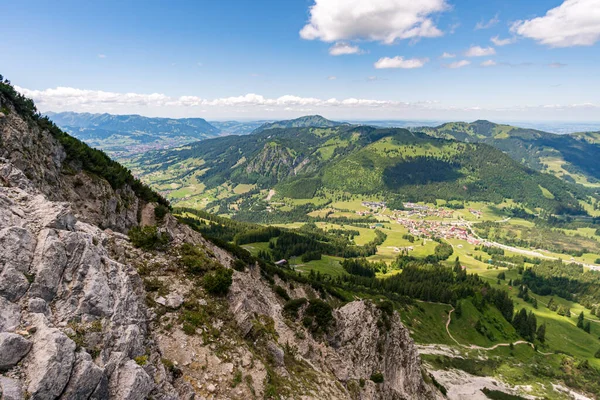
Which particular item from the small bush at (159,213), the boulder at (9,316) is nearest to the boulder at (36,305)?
the boulder at (9,316)

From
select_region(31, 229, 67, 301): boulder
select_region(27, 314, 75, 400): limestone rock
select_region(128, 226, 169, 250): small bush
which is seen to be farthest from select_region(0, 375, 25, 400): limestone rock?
select_region(128, 226, 169, 250): small bush

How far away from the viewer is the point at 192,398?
74.4 feet

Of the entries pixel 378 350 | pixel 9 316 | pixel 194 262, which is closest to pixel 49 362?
pixel 9 316

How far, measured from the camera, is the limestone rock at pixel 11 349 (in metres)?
14.2

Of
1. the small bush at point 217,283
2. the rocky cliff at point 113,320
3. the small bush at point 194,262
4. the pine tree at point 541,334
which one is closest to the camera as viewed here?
the rocky cliff at point 113,320

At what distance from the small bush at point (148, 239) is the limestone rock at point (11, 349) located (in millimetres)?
22698

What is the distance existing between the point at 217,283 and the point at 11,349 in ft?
70.9

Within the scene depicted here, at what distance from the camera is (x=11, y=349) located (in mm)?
14523

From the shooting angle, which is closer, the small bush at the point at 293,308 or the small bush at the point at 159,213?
the small bush at the point at 293,308

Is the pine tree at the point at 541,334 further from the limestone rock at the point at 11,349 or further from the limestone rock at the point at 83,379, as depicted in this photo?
the limestone rock at the point at 11,349

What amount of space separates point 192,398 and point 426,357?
4731 inches

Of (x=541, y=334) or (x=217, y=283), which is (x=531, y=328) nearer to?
(x=541, y=334)

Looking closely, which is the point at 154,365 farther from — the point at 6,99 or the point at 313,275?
the point at 313,275

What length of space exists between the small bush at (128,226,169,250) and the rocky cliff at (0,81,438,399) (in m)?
0.75
